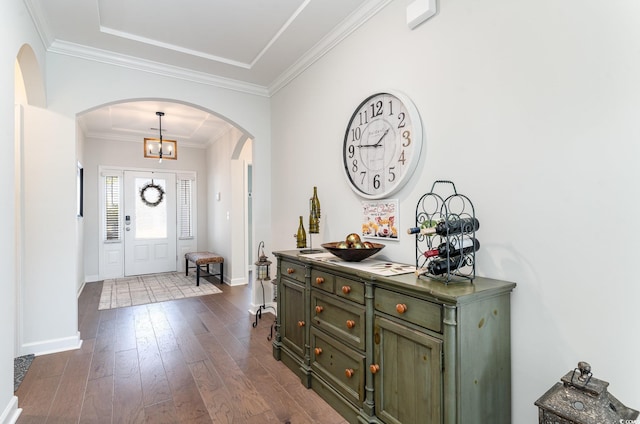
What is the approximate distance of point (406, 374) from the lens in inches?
64.1

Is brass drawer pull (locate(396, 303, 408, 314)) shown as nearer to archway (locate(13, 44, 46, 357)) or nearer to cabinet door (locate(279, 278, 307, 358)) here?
cabinet door (locate(279, 278, 307, 358))

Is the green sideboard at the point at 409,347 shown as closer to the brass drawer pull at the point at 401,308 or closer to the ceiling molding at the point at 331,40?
the brass drawer pull at the point at 401,308

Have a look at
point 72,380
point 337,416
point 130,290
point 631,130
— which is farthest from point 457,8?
point 130,290

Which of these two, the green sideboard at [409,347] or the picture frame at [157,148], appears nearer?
the green sideboard at [409,347]

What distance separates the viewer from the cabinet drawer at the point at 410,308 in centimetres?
147

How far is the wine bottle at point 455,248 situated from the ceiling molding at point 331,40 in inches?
68.5

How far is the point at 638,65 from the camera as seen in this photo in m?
1.24

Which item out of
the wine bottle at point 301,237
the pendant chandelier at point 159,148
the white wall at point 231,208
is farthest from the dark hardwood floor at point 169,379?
the pendant chandelier at point 159,148

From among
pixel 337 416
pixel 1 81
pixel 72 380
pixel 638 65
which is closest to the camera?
pixel 638 65

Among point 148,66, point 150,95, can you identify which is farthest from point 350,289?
point 148,66

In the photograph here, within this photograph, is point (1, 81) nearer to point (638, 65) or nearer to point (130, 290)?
point (638, 65)

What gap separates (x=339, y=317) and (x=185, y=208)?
5.89 meters

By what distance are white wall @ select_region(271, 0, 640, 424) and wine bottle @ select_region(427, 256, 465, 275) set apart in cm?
20

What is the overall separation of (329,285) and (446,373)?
0.94 metres
